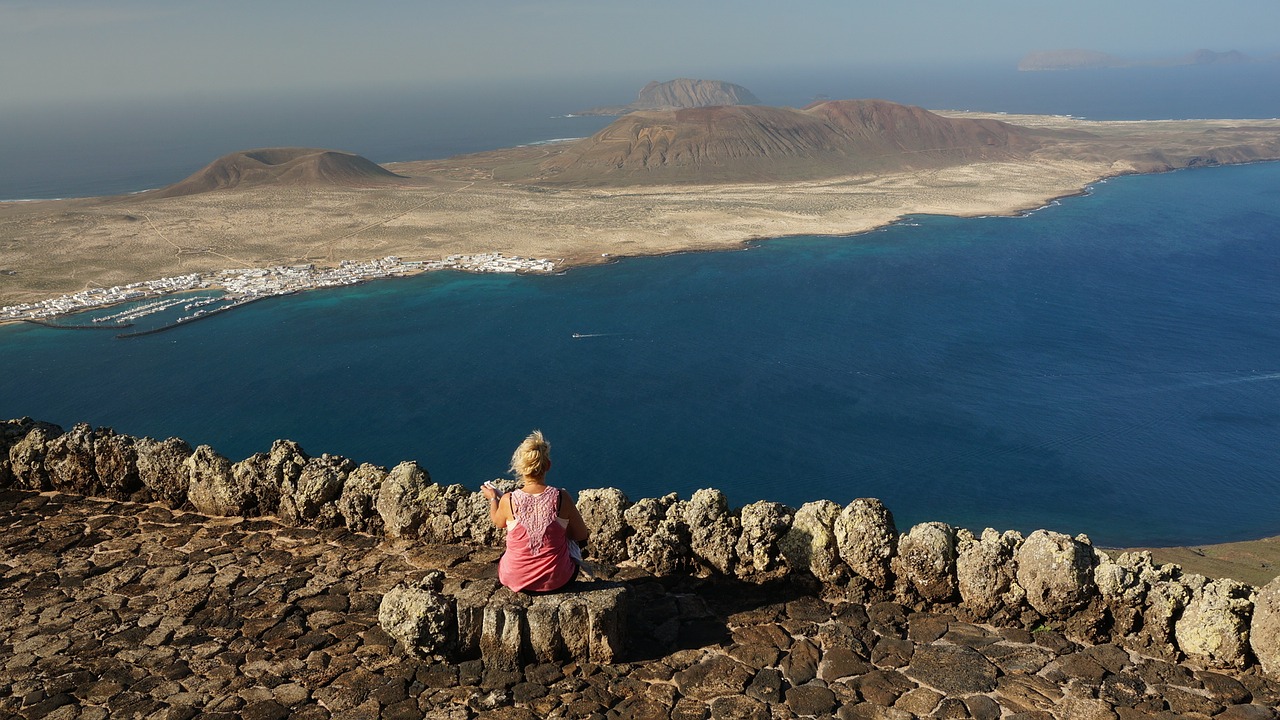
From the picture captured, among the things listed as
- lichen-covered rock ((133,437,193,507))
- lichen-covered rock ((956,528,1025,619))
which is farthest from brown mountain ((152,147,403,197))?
lichen-covered rock ((956,528,1025,619))

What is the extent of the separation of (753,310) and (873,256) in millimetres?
14837

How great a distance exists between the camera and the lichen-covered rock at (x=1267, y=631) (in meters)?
6.02

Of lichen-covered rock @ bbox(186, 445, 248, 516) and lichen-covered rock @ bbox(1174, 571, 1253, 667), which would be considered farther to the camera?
lichen-covered rock @ bbox(186, 445, 248, 516)

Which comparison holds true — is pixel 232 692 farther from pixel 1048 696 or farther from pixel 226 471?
pixel 1048 696

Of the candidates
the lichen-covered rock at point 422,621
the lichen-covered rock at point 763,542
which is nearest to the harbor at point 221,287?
the lichen-covered rock at point 422,621

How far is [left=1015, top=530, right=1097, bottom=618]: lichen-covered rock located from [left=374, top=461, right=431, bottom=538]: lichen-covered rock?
4956 mm

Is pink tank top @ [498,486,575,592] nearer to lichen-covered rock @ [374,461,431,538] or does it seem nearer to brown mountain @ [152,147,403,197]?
lichen-covered rock @ [374,461,431,538]

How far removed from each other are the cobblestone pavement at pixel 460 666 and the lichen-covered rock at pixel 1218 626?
0.13 meters

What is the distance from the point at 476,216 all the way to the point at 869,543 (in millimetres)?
61473

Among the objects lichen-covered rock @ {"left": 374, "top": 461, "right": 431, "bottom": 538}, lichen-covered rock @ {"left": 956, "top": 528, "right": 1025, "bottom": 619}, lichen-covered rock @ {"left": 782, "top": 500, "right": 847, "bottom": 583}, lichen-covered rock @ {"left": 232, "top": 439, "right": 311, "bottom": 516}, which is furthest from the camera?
lichen-covered rock @ {"left": 232, "top": 439, "right": 311, "bottom": 516}

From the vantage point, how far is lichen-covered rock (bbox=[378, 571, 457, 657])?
6395mm

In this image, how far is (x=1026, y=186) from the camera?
82.8 meters

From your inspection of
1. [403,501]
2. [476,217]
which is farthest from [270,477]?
[476,217]

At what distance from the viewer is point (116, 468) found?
973 cm
